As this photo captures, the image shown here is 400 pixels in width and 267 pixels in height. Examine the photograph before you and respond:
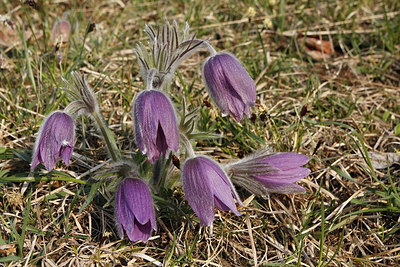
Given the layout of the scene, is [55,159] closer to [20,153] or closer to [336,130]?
[20,153]

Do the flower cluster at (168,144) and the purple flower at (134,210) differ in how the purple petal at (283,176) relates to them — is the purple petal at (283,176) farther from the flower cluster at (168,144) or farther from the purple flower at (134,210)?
the purple flower at (134,210)

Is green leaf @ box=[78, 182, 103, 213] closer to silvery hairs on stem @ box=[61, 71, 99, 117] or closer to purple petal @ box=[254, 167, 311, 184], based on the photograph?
silvery hairs on stem @ box=[61, 71, 99, 117]

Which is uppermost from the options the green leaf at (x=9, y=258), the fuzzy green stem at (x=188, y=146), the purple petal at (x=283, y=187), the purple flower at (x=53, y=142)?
the purple flower at (x=53, y=142)

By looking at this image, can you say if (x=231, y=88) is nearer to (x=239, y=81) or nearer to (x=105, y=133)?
(x=239, y=81)

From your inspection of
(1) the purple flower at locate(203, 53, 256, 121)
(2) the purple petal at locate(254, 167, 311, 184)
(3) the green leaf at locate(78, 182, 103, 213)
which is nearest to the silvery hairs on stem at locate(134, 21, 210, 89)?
(1) the purple flower at locate(203, 53, 256, 121)

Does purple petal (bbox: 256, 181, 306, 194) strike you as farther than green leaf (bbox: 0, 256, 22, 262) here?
Yes

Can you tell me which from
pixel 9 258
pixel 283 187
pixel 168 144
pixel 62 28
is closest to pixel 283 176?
pixel 283 187

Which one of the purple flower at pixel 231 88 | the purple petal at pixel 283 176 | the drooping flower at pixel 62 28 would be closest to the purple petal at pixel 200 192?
the purple flower at pixel 231 88
